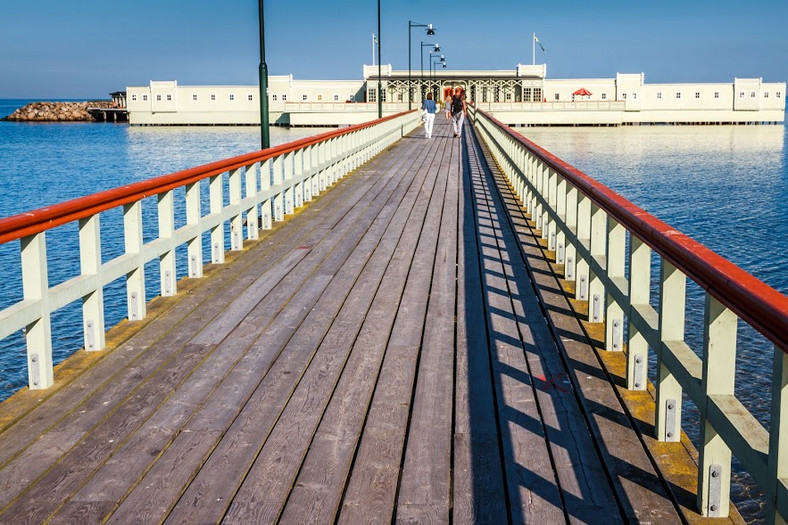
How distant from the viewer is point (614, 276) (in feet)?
19.9

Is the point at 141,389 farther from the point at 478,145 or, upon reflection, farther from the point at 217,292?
the point at 478,145

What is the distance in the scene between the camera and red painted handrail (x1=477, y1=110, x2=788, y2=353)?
296 centimetres

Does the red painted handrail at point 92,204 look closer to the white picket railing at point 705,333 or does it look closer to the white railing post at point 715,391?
the white picket railing at point 705,333

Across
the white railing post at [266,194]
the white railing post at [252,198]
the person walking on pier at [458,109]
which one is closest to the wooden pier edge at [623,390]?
the white railing post at [252,198]

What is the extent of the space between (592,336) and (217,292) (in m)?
3.45

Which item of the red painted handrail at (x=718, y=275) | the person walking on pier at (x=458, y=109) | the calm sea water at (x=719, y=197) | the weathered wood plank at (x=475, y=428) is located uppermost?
the person walking on pier at (x=458, y=109)

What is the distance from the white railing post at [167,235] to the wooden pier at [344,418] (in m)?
0.19

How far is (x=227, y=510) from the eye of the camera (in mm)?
3945

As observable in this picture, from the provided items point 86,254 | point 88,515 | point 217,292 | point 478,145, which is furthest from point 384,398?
point 478,145

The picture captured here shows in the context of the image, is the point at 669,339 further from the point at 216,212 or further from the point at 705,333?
the point at 216,212

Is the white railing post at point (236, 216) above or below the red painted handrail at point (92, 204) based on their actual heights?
below

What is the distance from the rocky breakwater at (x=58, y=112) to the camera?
173m

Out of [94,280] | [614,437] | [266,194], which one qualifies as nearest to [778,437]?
[614,437]

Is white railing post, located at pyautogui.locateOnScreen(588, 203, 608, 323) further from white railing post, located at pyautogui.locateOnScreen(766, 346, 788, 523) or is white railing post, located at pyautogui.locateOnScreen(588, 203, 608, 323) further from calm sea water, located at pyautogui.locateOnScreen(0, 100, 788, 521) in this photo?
white railing post, located at pyautogui.locateOnScreen(766, 346, 788, 523)
